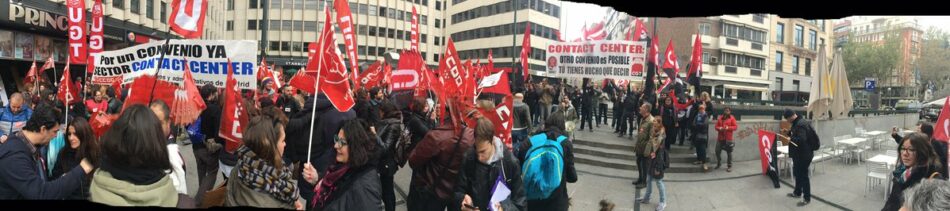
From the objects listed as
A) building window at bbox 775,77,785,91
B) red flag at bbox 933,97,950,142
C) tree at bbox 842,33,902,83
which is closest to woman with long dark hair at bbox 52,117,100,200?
red flag at bbox 933,97,950,142

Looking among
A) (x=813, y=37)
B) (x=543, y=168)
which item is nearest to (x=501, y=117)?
(x=543, y=168)

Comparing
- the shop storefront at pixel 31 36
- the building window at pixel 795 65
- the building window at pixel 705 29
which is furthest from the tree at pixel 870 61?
the shop storefront at pixel 31 36

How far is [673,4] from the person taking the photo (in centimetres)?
141

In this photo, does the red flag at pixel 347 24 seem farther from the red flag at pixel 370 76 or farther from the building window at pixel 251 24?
the building window at pixel 251 24

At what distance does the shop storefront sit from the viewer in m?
17.9

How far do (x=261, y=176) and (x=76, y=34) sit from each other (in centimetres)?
776

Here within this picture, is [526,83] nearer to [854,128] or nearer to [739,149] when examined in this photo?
[739,149]

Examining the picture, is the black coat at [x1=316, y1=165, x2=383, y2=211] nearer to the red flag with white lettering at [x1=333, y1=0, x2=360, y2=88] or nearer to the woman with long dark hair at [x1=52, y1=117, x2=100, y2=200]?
the woman with long dark hair at [x1=52, y1=117, x2=100, y2=200]

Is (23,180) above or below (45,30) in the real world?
below

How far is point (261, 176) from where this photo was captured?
288 cm

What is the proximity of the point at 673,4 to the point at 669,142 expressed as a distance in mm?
9540

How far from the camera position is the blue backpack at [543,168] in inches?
162

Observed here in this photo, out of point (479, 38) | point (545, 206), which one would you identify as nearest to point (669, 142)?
point (545, 206)

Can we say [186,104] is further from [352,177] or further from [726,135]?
[726,135]
